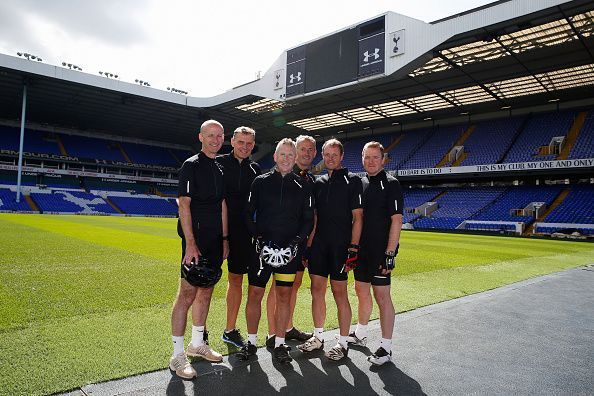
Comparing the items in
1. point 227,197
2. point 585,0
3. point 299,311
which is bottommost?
point 299,311

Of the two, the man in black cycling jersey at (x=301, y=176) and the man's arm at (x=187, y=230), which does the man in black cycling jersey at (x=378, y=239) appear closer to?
the man in black cycling jersey at (x=301, y=176)

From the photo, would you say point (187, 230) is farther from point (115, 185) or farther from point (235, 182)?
point (115, 185)

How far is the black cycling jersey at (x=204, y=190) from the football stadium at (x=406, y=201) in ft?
4.17

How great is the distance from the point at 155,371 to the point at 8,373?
108cm

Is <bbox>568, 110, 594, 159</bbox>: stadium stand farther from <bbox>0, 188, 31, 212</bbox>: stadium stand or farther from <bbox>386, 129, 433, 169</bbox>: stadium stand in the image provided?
<bbox>0, 188, 31, 212</bbox>: stadium stand

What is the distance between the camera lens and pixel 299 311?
5340 mm

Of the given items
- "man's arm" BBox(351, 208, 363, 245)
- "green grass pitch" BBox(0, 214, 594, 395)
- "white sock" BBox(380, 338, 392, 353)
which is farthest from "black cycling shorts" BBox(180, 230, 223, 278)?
"white sock" BBox(380, 338, 392, 353)

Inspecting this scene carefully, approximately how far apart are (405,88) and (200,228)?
28215 mm

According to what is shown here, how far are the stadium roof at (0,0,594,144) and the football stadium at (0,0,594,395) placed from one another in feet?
0.55

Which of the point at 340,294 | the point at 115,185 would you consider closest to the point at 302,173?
the point at 340,294

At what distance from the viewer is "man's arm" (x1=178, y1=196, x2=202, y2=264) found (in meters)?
3.51

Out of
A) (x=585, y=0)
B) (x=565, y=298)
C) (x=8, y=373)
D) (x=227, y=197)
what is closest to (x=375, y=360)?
(x=227, y=197)

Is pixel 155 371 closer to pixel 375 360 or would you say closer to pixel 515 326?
pixel 375 360

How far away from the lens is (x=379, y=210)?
413cm
